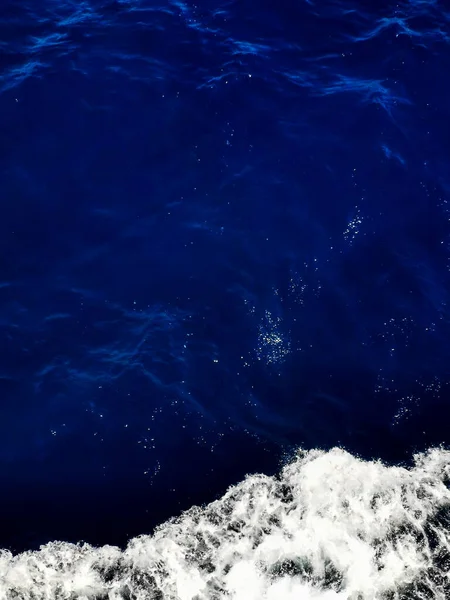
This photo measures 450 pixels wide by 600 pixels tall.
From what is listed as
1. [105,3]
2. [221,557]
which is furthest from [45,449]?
[105,3]

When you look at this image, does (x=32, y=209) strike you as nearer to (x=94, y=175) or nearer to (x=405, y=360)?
(x=94, y=175)

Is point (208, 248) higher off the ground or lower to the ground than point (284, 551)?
higher

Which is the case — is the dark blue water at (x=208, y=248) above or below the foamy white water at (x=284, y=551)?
above

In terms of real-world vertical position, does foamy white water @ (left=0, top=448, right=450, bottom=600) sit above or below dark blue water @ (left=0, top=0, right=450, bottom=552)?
below

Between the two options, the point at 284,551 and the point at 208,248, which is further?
the point at 208,248

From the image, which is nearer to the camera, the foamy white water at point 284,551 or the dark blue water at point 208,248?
the foamy white water at point 284,551
